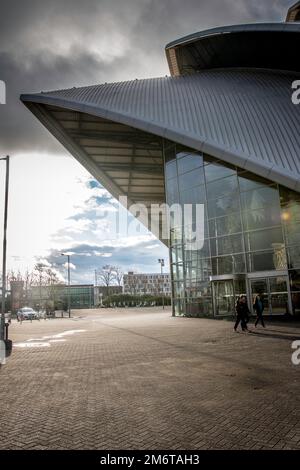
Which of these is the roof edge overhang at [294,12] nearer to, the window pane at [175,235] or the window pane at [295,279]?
the window pane at [175,235]

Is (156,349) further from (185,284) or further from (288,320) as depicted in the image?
(185,284)

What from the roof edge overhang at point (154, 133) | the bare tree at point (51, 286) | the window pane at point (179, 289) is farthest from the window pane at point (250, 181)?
the bare tree at point (51, 286)

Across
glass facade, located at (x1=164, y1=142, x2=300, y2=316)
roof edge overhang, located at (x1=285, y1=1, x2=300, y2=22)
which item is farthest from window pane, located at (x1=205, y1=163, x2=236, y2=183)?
roof edge overhang, located at (x1=285, y1=1, x2=300, y2=22)

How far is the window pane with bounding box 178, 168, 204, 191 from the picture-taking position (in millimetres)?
24828

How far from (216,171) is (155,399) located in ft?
63.7

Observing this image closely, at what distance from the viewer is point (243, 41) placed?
93.4 ft

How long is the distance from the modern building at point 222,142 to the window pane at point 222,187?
69mm

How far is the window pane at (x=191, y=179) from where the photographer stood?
2483cm

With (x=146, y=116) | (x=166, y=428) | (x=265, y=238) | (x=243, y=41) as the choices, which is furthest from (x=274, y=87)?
(x=166, y=428)

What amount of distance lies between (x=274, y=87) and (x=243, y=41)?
639 centimetres

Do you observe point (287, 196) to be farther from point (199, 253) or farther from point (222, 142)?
point (199, 253)

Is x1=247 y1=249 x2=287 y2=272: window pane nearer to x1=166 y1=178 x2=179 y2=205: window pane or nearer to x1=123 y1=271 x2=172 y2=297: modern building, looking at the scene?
x1=166 y1=178 x2=179 y2=205: window pane

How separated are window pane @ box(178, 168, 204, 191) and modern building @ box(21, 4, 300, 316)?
7 cm

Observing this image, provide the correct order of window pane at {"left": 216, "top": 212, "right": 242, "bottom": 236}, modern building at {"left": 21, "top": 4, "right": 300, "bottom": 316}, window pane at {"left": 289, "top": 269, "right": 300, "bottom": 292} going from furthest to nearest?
1. window pane at {"left": 216, "top": 212, "right": 242, "bottom": 236}
2. modern building at {"left": 21, "top": 4, "right": 300, "bottom": 316}
3. window pane at {"left": 289, "top": 269, "right": 300, "bottom": 292}
